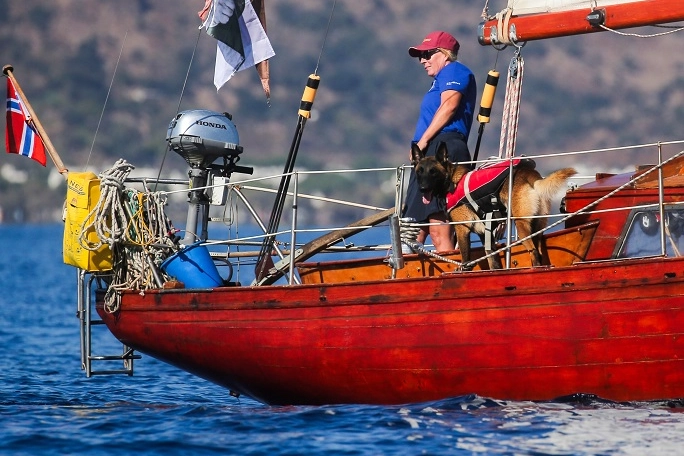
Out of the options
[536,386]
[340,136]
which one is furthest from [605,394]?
[340,136]

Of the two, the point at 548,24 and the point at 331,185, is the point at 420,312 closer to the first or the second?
the point at 548,24

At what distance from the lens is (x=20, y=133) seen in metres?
13.1

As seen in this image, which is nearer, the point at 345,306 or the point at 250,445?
the point at 250,445

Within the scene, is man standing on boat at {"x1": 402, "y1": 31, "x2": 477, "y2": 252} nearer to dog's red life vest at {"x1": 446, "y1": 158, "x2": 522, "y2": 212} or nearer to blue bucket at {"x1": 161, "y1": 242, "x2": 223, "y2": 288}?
dog's red life vest at {"x1": 446, "y1": 158, "x2": 522, "y2": 212}

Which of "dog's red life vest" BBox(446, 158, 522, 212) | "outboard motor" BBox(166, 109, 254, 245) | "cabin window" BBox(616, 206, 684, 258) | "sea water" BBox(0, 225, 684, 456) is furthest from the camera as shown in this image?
"outboard motor" BBox(166, 109, 254, 245)

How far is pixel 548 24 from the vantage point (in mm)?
11383

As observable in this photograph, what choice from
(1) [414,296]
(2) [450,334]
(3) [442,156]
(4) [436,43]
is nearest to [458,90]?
(4) [436,43]

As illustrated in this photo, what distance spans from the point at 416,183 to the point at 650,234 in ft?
6.99

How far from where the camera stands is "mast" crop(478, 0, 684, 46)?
1070 centimetres

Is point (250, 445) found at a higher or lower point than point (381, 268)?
lower

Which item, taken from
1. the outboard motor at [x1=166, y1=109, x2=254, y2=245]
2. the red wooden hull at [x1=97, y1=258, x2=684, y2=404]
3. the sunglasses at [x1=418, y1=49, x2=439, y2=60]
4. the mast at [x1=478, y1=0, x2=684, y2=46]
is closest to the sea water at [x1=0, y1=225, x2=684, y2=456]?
the red wooden hull at [x1=97, y1=258, x2=684, y2=404]

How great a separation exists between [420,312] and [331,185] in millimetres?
141852

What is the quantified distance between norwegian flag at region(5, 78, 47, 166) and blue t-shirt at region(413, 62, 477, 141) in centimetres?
413

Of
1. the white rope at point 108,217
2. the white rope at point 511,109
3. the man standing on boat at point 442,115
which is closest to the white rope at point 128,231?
the white rope at point 108,217
